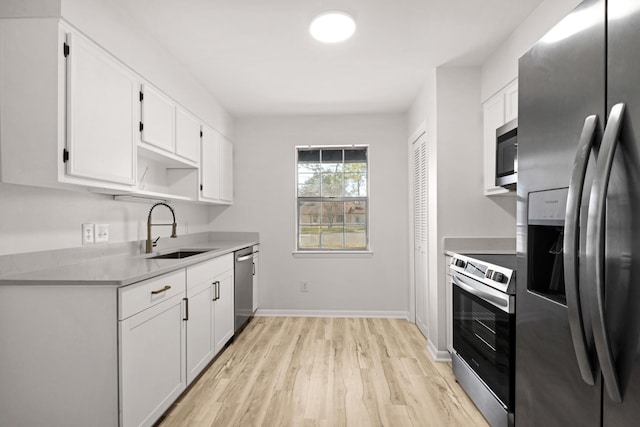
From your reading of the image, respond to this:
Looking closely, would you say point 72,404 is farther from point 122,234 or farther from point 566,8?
point 566,8

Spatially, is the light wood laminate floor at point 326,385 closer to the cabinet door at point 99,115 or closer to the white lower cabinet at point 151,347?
the white lower cabinet at point 151,347

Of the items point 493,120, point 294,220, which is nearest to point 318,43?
point 493,120

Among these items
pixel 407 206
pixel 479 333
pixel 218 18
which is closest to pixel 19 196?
pixel 218 18

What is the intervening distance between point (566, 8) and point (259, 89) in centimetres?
253

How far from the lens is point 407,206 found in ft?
14.0

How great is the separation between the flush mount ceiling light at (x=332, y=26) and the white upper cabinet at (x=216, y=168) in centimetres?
159

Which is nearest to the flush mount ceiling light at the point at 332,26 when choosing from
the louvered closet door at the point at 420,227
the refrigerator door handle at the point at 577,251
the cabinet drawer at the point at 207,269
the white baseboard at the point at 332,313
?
the louvered closet door at the point at 420,227

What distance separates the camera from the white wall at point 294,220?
429 centimetres

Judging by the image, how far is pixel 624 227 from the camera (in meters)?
0.82

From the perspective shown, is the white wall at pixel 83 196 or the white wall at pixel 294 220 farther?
the white wall at pixel 294 220

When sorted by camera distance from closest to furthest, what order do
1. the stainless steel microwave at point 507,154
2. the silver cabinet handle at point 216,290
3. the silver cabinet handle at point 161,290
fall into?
the silver cabinet handle at point 161,290 → the stainless steel microwave at point 507,154 → the silver cabinet handle at point 216,290

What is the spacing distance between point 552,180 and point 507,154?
1.43 metres

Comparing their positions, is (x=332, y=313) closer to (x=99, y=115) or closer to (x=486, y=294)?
(x=486, y=294)

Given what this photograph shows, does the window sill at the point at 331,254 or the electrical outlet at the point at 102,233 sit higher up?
the electrical outlet at the point at 102,233
